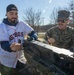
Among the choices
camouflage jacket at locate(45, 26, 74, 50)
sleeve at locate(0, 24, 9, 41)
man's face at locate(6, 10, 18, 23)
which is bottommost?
camouflage jacket at locate(45, 26, 74, 50)

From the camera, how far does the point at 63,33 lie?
20.3 feet

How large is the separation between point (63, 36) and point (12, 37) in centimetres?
152

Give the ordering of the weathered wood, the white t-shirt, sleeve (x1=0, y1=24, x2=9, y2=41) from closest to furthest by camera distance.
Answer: the weathered wood < sleeve (x1=0, y1=24, x2=9, y2=41) < the white t-shirt

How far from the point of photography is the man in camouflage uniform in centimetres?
594

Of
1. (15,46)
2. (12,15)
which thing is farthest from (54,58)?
(12,15)

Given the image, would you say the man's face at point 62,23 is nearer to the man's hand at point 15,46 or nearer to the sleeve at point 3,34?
the sleeve at point 3,34

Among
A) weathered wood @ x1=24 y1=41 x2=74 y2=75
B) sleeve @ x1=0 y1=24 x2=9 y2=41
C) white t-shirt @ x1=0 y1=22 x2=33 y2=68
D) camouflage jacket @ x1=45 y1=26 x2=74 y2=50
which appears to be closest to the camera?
weathered wood @ x1=24 y1=41 x2=74 y2=75

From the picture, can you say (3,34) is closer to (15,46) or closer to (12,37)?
(12,37)

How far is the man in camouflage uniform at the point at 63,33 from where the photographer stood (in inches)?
234

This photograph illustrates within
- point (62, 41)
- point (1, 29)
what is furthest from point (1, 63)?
point (62, 41)

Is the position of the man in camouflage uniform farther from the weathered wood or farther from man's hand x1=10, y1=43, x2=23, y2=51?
the weathered wood

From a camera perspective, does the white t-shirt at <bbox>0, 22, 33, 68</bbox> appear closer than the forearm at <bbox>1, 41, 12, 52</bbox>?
No

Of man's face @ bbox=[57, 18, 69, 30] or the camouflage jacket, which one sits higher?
man's face @ bbox=[57, 18, 69, 30]

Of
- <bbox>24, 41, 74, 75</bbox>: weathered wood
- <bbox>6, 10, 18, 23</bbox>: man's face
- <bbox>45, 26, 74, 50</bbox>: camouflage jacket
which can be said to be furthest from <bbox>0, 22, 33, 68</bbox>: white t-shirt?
<bbox>45, 26, 74, 50</bbox>: camouflage jacket
